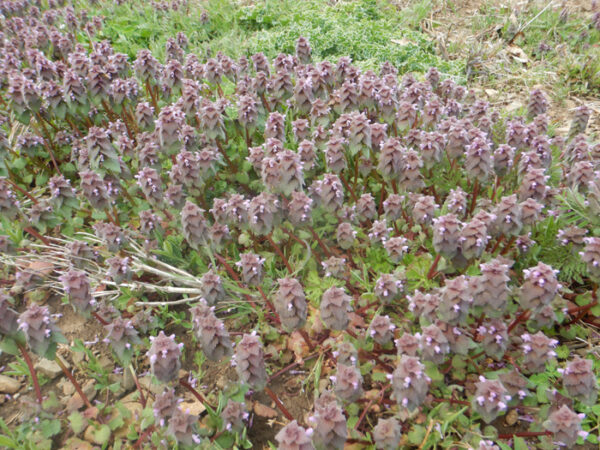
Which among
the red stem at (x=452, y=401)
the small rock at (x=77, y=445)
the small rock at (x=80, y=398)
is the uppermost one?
the red stem at (x=452, y=401)

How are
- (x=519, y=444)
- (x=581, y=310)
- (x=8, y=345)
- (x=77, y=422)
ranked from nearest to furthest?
(x=519, y=444) < (x=8, y=345) < (x=77, y=422) < (x=581, y=310)

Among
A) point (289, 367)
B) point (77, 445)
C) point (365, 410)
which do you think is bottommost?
point (77, 445)

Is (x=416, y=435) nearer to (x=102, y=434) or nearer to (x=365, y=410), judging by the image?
(x=365, y=410)

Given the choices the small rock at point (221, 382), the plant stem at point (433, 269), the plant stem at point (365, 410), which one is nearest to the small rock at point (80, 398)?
the small rock at point (221, 382)

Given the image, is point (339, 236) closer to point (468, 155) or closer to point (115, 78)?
point (468, 155)

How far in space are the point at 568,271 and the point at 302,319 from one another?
2301 millimetres

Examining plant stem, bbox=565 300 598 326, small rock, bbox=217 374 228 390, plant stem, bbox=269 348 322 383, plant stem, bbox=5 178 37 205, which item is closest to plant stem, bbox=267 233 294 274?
plant stem, bbox=269 348 322 383

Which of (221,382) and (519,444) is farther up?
(519,444)

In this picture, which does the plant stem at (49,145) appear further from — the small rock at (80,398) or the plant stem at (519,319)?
the plant stem at (519,319)

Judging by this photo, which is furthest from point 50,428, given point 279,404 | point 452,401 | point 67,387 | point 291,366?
point 452,401

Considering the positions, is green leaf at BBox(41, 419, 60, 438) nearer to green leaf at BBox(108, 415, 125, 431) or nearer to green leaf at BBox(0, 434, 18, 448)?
green leaf at BBox(0, 434, 18, 448)

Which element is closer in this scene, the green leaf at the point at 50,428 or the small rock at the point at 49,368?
the green leaf at the point at 50,428

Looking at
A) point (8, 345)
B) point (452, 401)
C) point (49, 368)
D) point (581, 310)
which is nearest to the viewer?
point (8, 345)

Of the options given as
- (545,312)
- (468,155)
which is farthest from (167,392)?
(468,155)
